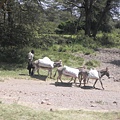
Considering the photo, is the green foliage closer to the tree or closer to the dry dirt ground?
the dry dirt ground

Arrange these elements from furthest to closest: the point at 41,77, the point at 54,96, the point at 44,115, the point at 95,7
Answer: the point at 95,7 < the point at 41,77 < the point at 54,96 < the point at 44,115

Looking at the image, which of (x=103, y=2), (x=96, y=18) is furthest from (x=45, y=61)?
(x=96, y=18)

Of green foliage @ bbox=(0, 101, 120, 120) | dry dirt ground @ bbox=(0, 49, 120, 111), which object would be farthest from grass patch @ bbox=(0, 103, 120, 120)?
dry dirt ground @ bbox=(0, 49, 120, 111)

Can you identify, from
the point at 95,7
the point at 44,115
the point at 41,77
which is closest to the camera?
the point at 44,115

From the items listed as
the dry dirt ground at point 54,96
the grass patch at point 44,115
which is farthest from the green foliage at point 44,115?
the dry dirt ground at point 54,96

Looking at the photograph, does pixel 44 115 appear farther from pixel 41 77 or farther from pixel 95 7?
pixel 95 7

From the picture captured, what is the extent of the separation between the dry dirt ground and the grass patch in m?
1.05

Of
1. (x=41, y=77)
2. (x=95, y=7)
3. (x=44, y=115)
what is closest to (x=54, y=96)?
(x=44, y=115)

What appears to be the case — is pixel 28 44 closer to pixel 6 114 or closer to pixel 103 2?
pixel 6 114

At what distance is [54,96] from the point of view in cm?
1212

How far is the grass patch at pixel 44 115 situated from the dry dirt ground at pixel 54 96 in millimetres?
1045

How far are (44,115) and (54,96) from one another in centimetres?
392

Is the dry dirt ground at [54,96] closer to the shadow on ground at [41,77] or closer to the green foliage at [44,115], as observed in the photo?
the shadow on ground at [41,77]

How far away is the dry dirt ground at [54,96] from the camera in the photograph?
1066 centimetres
